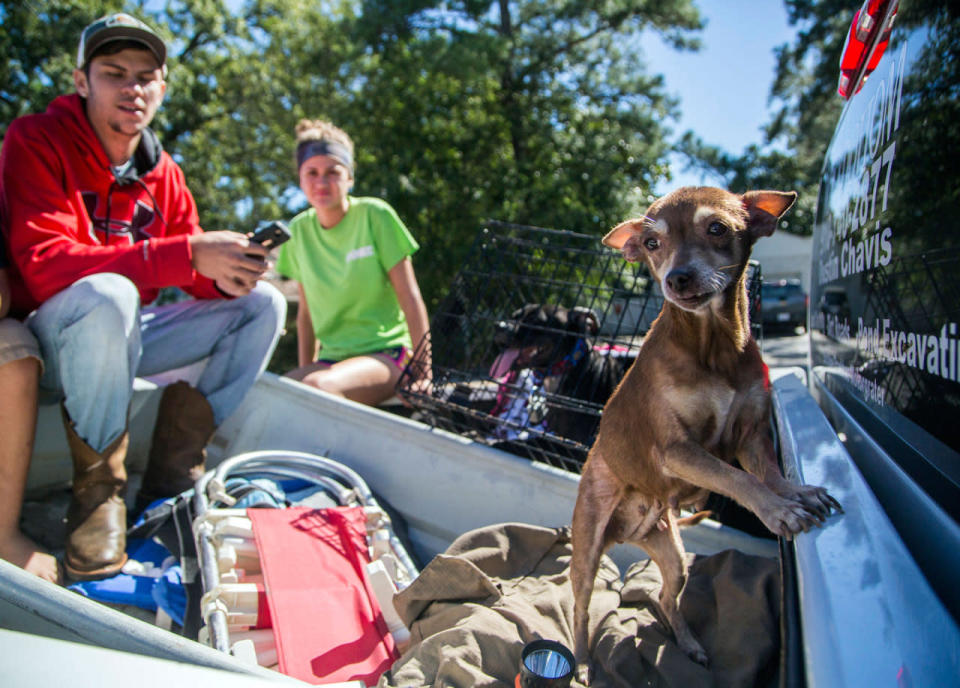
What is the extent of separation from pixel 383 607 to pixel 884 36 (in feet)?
7.21

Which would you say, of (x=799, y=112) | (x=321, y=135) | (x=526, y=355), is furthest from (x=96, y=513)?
(x=799, y=112)

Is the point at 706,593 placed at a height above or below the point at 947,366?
below

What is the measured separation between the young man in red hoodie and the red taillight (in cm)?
237

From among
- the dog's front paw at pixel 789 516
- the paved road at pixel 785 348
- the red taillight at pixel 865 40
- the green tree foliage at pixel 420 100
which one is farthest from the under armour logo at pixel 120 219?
the paved road at pixel 785 348

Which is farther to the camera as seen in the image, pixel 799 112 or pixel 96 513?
pixel 799 112

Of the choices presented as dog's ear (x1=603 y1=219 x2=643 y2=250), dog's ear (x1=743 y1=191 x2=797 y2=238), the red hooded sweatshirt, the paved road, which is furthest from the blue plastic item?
the paved road

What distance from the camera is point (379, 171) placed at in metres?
11.5

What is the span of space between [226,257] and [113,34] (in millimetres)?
1083

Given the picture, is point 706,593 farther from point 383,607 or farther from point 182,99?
point 182,99

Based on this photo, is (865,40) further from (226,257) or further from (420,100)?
(420,100)

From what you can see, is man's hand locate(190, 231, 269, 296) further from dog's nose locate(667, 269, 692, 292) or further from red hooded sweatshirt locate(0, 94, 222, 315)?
dog's nose locate(667, 269, 692, 292)

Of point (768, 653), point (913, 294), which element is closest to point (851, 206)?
point (913, 294)

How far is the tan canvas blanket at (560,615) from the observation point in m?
1.71

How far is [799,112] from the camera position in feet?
67.4
